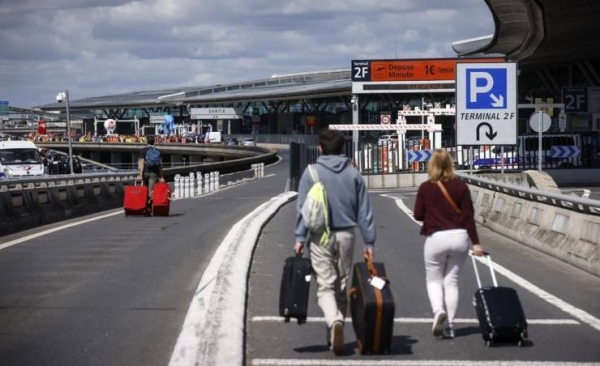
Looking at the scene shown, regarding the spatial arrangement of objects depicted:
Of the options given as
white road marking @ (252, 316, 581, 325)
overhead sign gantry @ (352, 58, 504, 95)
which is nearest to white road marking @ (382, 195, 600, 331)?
white road marking @ (252, 316, 581, 325)

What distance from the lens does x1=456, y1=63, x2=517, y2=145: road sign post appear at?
24281 millimetres

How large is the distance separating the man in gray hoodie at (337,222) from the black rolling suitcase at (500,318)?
113cm

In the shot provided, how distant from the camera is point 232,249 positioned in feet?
47.1

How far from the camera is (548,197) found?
16.7 metres

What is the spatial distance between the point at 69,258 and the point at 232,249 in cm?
238

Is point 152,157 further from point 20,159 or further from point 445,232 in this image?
point 20,159

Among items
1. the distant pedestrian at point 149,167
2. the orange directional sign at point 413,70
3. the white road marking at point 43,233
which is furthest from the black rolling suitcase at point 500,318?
the orange directional sign at point 413,70

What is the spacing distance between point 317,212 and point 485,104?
1732cm

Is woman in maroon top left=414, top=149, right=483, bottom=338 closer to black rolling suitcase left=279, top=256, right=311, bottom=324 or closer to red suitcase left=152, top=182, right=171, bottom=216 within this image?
black rolling suitcase left=279, top=256, right=311, bottom=324

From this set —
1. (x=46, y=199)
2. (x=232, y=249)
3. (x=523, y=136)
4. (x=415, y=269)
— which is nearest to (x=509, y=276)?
(x=415, y=269)

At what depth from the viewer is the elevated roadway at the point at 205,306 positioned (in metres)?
8.30

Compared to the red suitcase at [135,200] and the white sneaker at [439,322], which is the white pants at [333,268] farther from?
the red suitcase at [135,200]

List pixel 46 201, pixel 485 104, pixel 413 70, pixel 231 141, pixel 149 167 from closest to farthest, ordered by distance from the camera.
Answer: pixel 46 201
pixel 149 167
pixel 485 104
pixel 413 70
pixel 231 141

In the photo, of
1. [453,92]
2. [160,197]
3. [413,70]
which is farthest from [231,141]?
[160,197]
